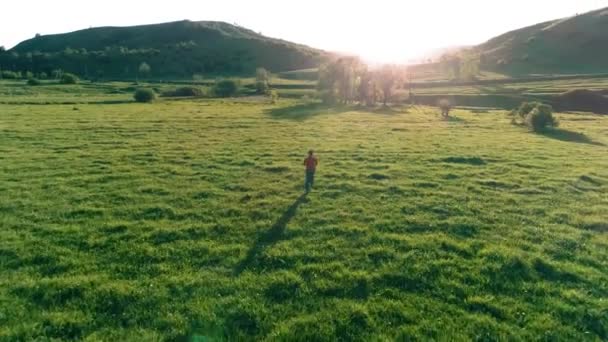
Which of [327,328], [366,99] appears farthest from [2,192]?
[366,99]

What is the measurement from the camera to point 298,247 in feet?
49.2

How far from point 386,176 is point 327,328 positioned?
16563mm

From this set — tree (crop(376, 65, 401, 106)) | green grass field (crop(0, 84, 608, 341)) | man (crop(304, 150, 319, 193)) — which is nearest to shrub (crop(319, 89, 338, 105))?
tree (crop(376, 65, 401, 106))

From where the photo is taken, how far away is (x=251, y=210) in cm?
1891

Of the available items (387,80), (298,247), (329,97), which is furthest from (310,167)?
(387,80)

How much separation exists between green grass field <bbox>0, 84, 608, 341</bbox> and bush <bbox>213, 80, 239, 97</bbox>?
3186 inches

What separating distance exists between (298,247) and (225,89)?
102217 millimetres

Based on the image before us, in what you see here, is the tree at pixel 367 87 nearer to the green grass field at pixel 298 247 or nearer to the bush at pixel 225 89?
the bush at pixel 225 89

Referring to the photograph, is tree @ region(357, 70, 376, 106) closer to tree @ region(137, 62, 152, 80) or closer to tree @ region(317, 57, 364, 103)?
tree @ region(317, 57, 364, 103)

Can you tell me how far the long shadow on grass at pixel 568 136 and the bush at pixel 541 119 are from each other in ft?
4.85

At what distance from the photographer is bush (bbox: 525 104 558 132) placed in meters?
52.7

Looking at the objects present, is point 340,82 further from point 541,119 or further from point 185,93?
point 541,119

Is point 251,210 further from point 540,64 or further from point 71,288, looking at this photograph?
point 540,64

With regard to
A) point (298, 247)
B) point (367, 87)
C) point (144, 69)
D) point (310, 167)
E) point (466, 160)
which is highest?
point (144, 69)
